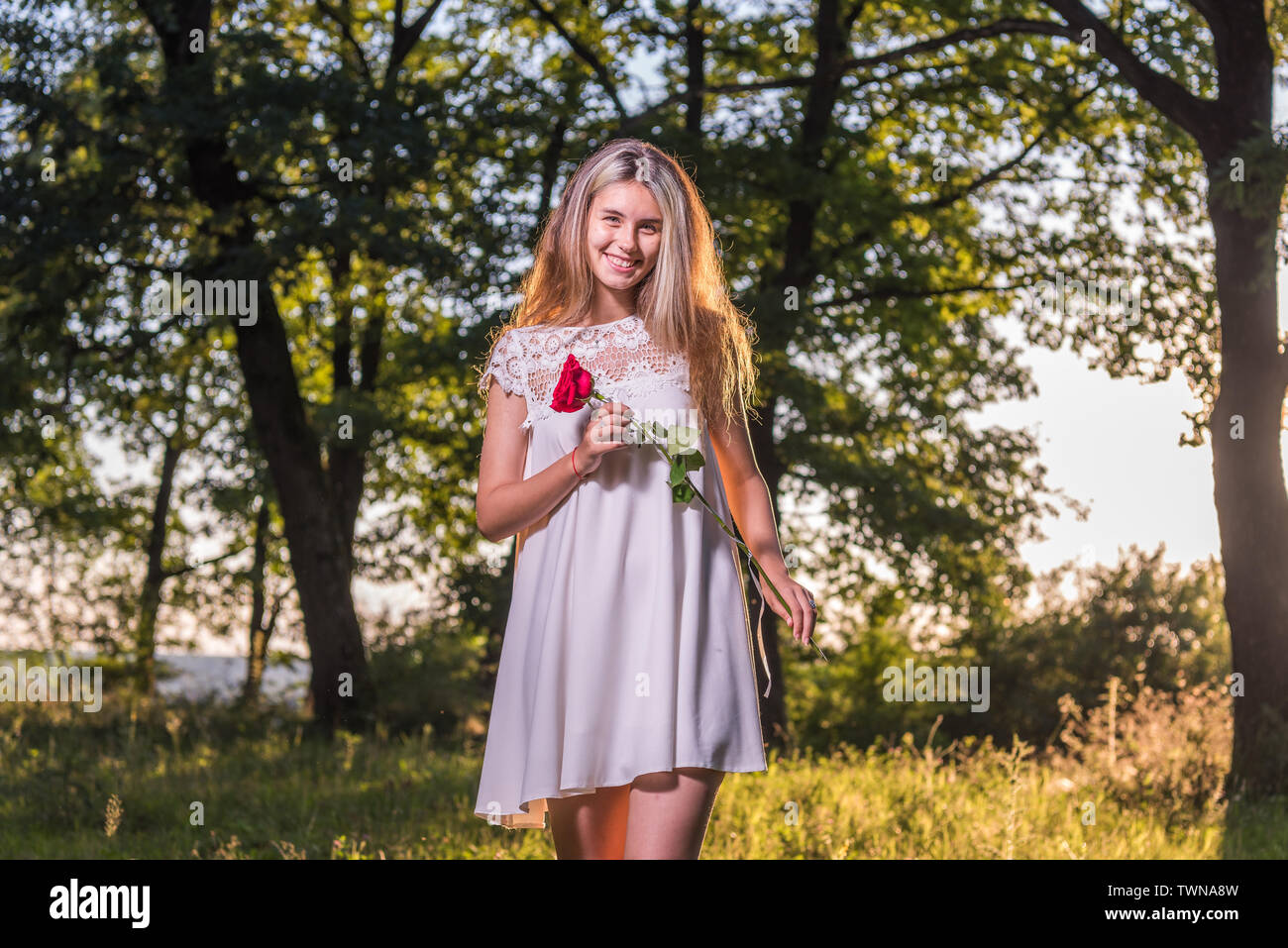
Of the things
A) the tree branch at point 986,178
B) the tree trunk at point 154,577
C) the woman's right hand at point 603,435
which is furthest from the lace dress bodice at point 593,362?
the tree trunk at point 154,577

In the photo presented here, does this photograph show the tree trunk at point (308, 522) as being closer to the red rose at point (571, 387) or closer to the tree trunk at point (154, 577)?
the tree trunk at point (154, 577)

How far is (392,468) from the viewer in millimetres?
20516

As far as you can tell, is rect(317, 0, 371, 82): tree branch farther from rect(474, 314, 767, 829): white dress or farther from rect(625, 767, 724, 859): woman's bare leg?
rect(625, 767, 724, 859): woman's bare leg

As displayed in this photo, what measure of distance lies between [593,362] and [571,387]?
0.69 ft

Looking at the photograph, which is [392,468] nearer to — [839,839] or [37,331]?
[37,331]

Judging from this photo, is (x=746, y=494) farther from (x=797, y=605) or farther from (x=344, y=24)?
(x=344, y=24)

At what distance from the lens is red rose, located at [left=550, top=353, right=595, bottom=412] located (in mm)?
2695

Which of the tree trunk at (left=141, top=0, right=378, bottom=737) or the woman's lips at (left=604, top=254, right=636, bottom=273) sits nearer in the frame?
the woman's lips at (left=604, top=254, right=636, bottom=273)

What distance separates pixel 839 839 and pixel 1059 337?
9627mm

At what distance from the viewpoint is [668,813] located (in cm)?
261

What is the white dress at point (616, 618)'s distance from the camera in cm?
265

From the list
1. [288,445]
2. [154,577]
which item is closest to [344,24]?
[288,445]

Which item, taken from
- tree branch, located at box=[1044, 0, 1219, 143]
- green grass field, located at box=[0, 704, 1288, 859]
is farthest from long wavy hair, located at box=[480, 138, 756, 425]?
tree branch, located at box=[1044, 0, 1219, 143]

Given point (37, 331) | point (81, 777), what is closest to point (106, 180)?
point (37, 331)
